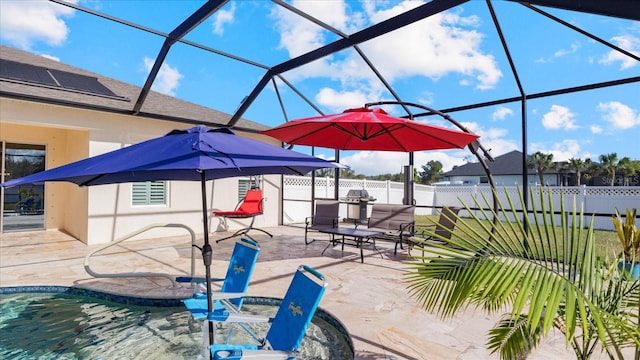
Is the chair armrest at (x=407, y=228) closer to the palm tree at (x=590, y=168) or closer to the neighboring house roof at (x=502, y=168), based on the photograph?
the neighboring house roof at (x=502, y=168)

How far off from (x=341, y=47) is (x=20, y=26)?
769 cm

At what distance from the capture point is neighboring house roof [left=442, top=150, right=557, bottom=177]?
29284 millimetres

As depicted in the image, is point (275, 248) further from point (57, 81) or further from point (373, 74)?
point (57, 81)

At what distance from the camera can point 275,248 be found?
23.9ft

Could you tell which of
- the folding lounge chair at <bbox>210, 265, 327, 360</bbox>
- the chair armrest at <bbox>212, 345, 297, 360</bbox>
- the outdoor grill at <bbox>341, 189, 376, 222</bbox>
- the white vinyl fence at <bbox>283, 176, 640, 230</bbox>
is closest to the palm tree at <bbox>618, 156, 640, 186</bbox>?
the white vinyl fence at <bbox>283, 176, 640, 230</bbox>

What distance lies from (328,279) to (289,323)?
8.91ft

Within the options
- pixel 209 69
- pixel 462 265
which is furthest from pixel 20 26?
pixel 462 265

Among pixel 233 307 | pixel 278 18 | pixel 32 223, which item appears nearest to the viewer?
pixel 233 307

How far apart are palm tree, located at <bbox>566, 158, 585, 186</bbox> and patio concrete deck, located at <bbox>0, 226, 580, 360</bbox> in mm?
26072

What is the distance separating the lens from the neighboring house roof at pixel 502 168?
29.3m

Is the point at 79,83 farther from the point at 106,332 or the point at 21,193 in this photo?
the point at 106,332

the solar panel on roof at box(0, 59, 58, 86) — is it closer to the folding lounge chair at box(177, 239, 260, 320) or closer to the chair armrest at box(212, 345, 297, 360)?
the folding lounge chair at box(177, 239, 260, 320)

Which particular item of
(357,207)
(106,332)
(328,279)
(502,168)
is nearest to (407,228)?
(328,279)

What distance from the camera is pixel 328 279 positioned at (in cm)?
501
